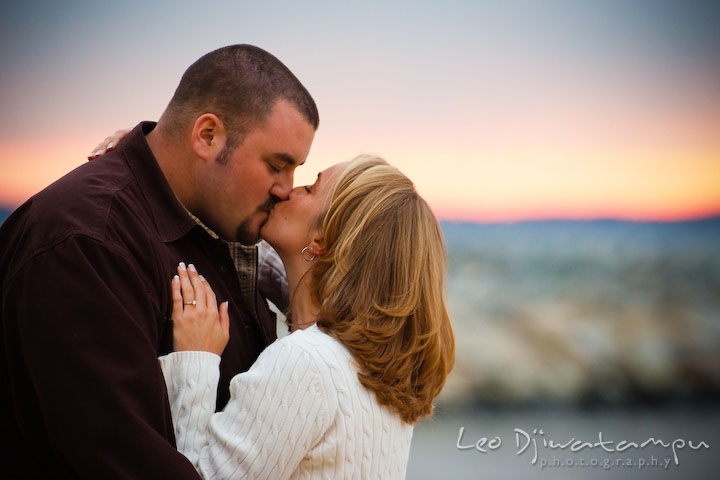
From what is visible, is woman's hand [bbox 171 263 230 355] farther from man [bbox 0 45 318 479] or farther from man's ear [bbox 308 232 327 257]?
man's ear [bbox 308 232 327 257]

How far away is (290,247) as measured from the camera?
175cm

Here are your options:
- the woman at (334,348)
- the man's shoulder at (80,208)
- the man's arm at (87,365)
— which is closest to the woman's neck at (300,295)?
the woman at (334,348)

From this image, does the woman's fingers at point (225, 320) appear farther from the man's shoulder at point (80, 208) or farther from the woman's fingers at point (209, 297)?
the man's shoulder at point (80, 208)

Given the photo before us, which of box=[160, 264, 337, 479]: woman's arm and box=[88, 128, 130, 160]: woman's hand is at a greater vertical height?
box=[88, 128, 130, 160]: woman's hand

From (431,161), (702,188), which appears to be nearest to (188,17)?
(431,161)

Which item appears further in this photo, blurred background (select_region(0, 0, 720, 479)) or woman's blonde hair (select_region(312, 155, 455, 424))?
blurred background (select_region(0, 0, 720, 479))

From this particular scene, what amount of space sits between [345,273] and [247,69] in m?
0.48

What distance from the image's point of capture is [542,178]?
3.03 metres

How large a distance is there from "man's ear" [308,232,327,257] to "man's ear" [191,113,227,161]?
0.88 ft

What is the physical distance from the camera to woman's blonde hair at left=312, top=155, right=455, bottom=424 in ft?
5.05

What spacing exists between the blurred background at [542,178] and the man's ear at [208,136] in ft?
3.94

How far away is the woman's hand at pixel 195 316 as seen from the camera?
150 cm

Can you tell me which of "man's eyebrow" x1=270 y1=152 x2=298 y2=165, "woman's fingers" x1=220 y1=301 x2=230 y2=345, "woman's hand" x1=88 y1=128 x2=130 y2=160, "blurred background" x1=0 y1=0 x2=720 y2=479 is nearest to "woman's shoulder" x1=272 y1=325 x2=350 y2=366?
"woman's fingers" x1=220 y1=301 x2=230 y2=345

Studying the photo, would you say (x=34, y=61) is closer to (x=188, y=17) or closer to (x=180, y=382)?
→ (x=188, y=17)
